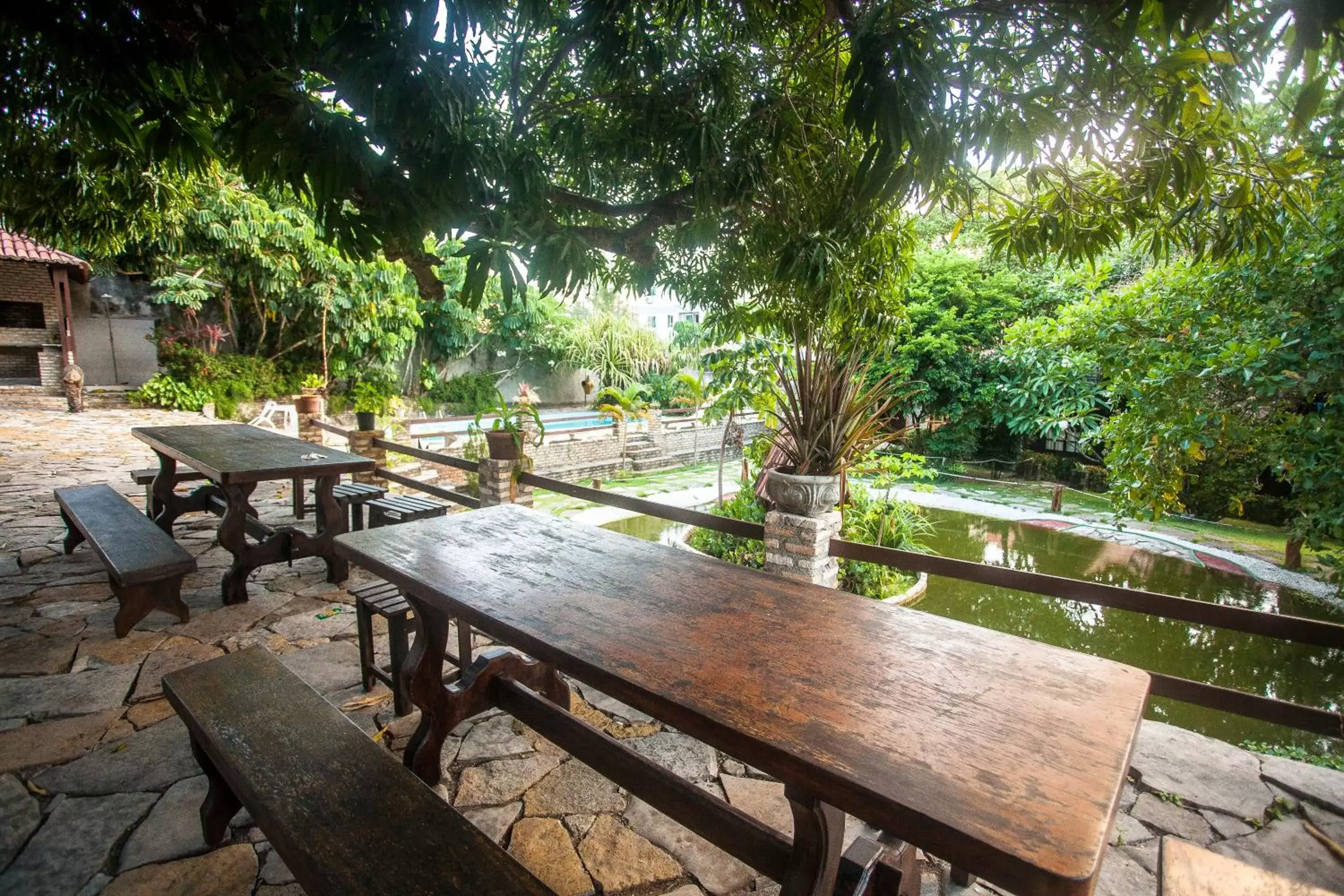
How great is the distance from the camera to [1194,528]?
371 inches

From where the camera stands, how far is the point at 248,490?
3.37 m

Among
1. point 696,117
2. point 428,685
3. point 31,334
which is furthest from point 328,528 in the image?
point 31,334

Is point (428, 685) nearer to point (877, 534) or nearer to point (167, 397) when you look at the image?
point (877, 534)

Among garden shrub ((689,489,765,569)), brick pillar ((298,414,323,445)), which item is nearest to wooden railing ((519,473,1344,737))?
garden shrub ((689,489,765,569))

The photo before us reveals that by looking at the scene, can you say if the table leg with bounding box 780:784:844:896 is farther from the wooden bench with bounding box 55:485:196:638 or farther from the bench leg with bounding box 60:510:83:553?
the bench leg with bounding box 60:510:83:553

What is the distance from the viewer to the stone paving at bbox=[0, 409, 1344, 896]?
1652mm

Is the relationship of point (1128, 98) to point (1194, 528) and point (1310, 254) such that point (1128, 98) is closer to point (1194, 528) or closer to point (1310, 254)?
point (1310, 254)

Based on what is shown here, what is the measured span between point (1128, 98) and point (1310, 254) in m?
2.92

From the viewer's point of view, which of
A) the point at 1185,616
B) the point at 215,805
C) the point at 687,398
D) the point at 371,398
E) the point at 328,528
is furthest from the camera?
the point at 687,398

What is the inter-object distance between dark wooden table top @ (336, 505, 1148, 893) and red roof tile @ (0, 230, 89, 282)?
50.4ft

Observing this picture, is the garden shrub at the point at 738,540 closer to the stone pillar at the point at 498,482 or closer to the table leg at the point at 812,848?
the stone pillar at the point at 498,482

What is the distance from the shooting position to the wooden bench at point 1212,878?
3.49 feet

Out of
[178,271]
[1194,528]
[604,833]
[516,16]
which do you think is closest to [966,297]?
[1194,528]

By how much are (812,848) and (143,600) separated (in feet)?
10.4
